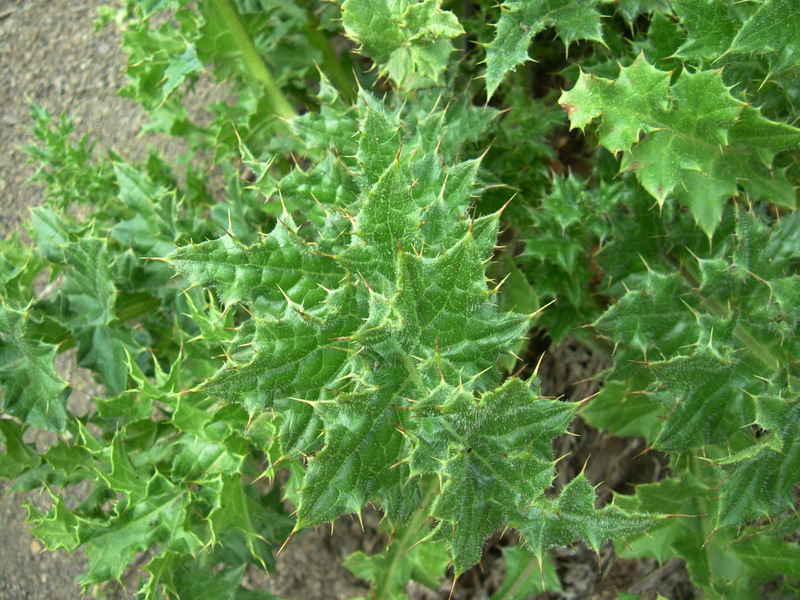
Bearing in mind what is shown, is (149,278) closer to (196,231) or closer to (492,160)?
(196,231)

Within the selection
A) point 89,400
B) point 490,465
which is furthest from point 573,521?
point 89,400

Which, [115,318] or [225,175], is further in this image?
[225,175]

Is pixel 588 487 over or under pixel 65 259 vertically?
under

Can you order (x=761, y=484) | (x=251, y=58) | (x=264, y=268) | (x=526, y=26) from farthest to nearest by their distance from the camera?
(x=251, y=58) → (x=526, y=26) → (x=761, y=484) → (x=264, y=268)

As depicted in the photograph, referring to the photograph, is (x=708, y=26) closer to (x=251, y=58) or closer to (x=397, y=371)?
(x=397, y=371)

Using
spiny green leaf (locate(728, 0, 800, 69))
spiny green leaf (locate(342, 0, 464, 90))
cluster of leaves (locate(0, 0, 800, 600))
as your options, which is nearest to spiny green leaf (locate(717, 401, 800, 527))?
cluster of leaves (locate(0, 0, 800, 600))

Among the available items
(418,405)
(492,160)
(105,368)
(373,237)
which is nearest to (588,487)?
(418,405)

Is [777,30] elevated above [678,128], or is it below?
above
